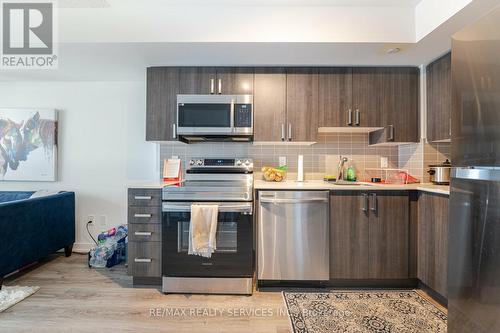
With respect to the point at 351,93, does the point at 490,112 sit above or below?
below

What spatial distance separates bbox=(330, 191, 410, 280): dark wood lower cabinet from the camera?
86.0 inches

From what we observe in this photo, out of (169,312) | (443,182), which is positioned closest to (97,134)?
(169,312)

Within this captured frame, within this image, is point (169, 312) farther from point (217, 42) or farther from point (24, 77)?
point (24, 77)

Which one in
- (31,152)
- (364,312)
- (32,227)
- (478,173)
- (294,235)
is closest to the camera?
(478,173)

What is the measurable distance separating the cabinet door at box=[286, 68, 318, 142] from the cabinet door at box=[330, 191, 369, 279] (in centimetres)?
69

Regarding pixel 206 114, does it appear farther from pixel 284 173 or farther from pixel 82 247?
pixel 82 247

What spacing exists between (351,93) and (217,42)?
1369mm

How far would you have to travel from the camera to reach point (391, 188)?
218 cm

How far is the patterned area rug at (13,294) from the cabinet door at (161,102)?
1.63m

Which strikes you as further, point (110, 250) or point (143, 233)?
point (110, 250)

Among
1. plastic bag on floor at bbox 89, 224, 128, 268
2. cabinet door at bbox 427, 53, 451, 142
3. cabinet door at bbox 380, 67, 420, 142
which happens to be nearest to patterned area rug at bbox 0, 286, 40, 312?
plastic bag on floor at bbox 89, 224, 128, 268

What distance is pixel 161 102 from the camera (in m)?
2.51

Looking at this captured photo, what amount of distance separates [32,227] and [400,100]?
3781 millimetres

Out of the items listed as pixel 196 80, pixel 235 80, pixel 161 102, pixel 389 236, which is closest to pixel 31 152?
pixel 161 102
